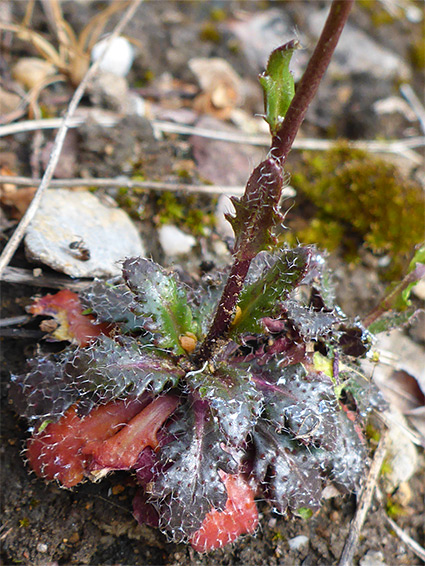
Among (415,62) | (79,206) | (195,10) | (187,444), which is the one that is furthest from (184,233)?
(415,62)

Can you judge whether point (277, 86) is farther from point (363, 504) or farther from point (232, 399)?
point (363, 504)

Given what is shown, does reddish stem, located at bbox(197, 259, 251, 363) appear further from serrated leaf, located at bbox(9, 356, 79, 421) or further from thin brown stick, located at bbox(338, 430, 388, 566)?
thin brown stick, located at bbox(338, 430, 388, 566)

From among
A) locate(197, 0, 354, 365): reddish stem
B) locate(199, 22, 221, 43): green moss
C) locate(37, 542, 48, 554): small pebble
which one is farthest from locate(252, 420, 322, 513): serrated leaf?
locate(199, 22, 221, 43): green moss

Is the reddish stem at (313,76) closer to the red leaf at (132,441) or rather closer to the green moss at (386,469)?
the red leaf at (132,441)

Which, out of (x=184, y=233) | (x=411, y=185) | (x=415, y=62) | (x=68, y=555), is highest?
(x=415, y=62)

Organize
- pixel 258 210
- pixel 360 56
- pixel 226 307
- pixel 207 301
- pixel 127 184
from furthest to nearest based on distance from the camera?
pixel 360 56 → pixel 127 184 → pixel 207 301 → pixel 226 307 → pixel 258 210

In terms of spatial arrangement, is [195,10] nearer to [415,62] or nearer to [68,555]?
[415,62]

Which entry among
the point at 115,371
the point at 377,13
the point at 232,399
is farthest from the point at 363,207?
the point at 377,13

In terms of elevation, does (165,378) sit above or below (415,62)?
below
